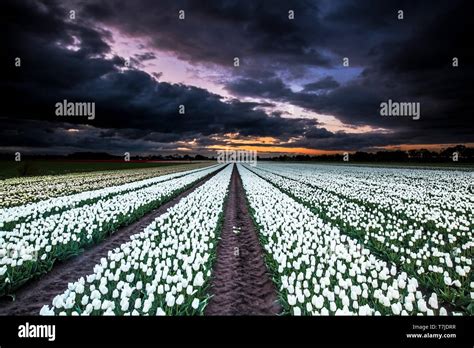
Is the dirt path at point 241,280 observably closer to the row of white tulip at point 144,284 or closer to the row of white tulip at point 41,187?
the row of white tulip at point 144,284

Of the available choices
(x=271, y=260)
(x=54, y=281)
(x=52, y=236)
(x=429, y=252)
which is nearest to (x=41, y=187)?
(x=52, y=236)

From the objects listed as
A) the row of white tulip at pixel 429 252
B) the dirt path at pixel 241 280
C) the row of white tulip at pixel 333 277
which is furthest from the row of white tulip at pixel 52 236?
the row of white tulip at pixel 429 252

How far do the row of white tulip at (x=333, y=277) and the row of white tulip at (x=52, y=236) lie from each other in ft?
15.8

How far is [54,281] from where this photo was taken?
576 cm

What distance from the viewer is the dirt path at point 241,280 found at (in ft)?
15.7

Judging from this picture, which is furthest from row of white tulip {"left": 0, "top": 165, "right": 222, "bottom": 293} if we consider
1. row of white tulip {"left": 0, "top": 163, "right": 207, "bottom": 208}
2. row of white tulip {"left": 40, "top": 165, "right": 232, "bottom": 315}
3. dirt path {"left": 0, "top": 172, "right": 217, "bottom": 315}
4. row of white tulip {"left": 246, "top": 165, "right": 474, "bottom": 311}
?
row of white tulip {"left": 246, "top": 165, "right": 474, "bottom": 311}

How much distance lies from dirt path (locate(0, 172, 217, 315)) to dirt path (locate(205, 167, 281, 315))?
2818 mm

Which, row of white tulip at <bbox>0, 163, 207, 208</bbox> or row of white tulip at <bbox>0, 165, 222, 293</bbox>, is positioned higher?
row of white tulip at <bbox>0, 163, 207, 208</bbox>

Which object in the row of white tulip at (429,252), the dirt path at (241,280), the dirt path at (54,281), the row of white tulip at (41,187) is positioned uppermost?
the row of white tulip at (41,187)

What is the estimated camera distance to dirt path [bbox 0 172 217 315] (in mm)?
4741

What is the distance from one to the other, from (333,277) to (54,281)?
5393 millimetres

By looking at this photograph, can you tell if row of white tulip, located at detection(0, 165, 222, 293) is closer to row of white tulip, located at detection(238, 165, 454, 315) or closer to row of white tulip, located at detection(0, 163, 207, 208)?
row of white tulip, located at detection(238, 165, 454, 315)

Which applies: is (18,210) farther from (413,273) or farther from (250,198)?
(413,273)
